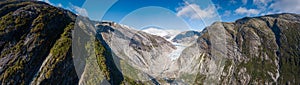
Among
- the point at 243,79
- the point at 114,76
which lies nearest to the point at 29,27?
the point at 114,76

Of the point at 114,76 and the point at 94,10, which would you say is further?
the point at 114,76

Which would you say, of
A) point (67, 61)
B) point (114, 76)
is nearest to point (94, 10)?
point (114, 76)

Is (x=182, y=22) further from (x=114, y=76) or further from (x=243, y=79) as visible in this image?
(x=243, y=79)

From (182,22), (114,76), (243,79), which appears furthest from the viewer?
(243,79)

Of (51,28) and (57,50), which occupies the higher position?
(51,28)

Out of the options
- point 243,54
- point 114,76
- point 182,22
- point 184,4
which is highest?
point 243,54

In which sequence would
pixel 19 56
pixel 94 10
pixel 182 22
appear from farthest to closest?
pixel 19 56 < pixel 182 22 < pixel 94 10

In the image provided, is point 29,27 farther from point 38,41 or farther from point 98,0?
point 98,0
